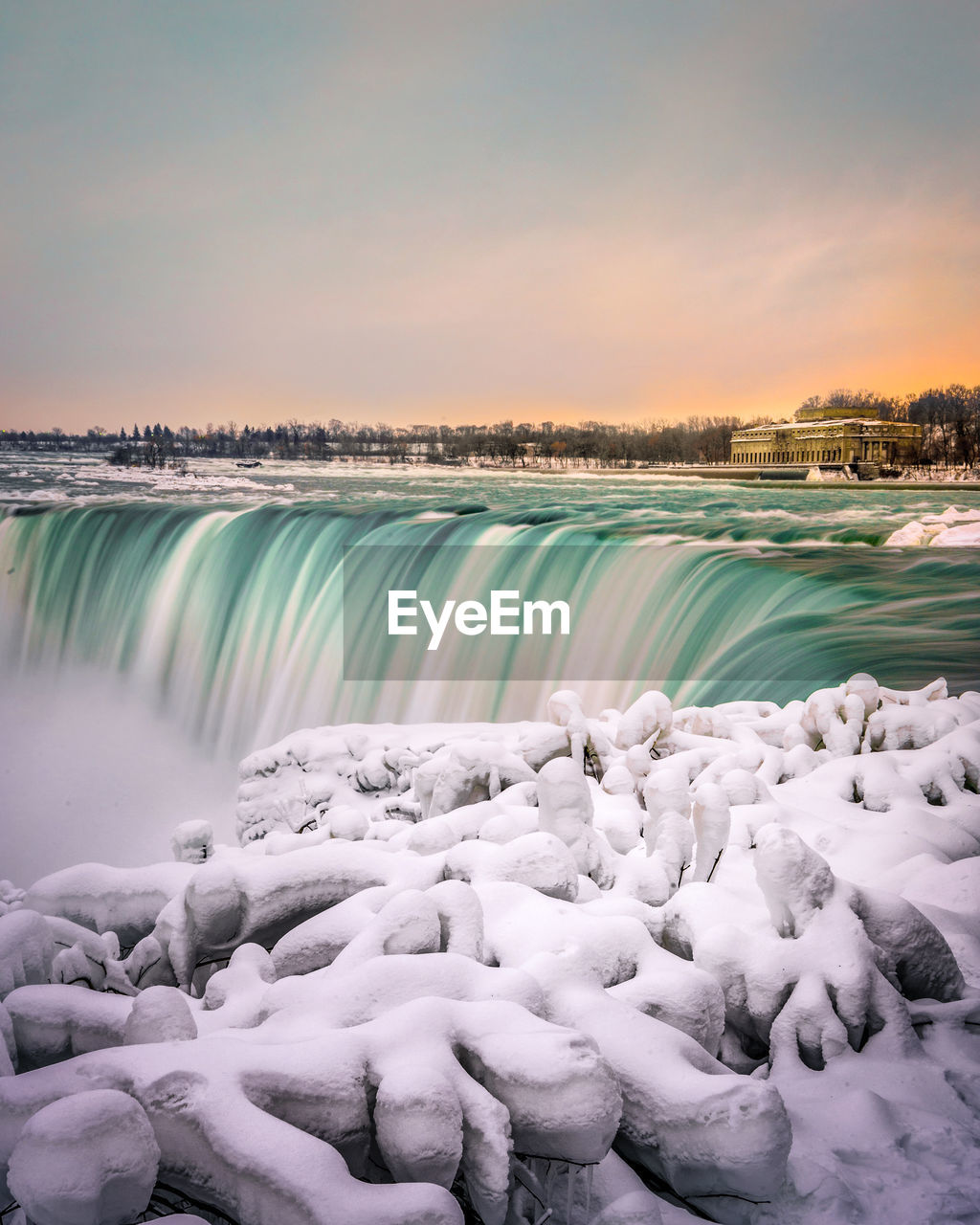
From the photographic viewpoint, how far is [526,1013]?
1140 mm

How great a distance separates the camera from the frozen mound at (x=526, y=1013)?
36.2 inches

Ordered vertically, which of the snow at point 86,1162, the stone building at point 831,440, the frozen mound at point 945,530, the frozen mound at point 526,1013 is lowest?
the frozen mound at point 526,1013

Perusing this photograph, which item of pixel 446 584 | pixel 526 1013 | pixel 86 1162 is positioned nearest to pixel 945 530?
pixel 446 584

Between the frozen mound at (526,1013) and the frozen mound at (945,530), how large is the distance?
266cm

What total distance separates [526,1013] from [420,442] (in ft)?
16.9

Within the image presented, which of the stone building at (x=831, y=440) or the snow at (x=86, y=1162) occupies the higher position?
the stone building at (x=831, y=440)

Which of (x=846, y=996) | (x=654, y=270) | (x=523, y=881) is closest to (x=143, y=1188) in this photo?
(x=523, y=881)

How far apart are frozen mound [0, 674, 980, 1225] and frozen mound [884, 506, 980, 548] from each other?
266 cm

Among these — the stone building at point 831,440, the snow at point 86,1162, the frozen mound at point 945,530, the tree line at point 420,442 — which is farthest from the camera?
the tree line at point 420,442

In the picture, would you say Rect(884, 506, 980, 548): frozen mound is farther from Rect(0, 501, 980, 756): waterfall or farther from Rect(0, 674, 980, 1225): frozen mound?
Rect(0, 674, 980, 1225): frozen mound

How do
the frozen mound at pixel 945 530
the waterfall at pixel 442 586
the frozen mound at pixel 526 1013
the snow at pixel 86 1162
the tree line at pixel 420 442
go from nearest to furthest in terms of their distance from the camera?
the snow at pixel 86 1162
the frozen mound at pixel 526 1013
the waterfall at pixel 442 586
the frozen mound at pixel 945 530
the tree line at pixel 420 442

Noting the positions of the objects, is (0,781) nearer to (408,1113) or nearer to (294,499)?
(294,499)

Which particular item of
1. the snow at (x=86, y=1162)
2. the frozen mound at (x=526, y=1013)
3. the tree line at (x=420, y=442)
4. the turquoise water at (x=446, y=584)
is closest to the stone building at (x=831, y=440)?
the tree line at (x=420, y=442)

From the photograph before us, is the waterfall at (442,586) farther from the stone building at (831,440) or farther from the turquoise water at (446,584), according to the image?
the stone building at (831,440)
